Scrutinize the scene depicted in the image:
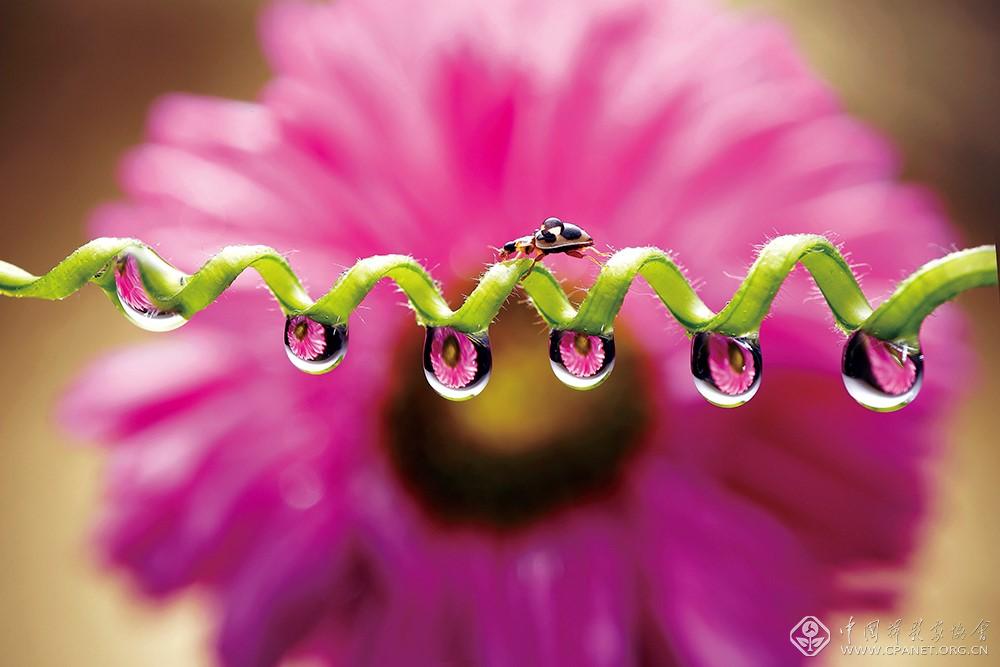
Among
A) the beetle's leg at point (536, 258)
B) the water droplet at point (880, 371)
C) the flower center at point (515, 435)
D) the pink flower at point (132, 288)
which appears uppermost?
the flower center at point (515, 435)

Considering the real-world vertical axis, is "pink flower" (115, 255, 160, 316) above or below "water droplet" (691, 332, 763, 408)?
above

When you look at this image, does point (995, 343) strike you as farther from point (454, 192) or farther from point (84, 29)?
point (84, 29)

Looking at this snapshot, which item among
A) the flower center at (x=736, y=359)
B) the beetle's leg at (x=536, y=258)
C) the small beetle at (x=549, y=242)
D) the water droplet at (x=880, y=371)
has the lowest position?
the water droplet at (x=880, y=371)

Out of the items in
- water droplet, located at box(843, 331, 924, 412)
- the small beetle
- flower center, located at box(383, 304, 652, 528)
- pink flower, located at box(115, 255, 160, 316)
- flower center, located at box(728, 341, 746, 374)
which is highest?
flower center, located at box(383, 304, 652, 528)

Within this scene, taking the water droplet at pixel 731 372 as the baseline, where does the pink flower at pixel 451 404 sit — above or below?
above
